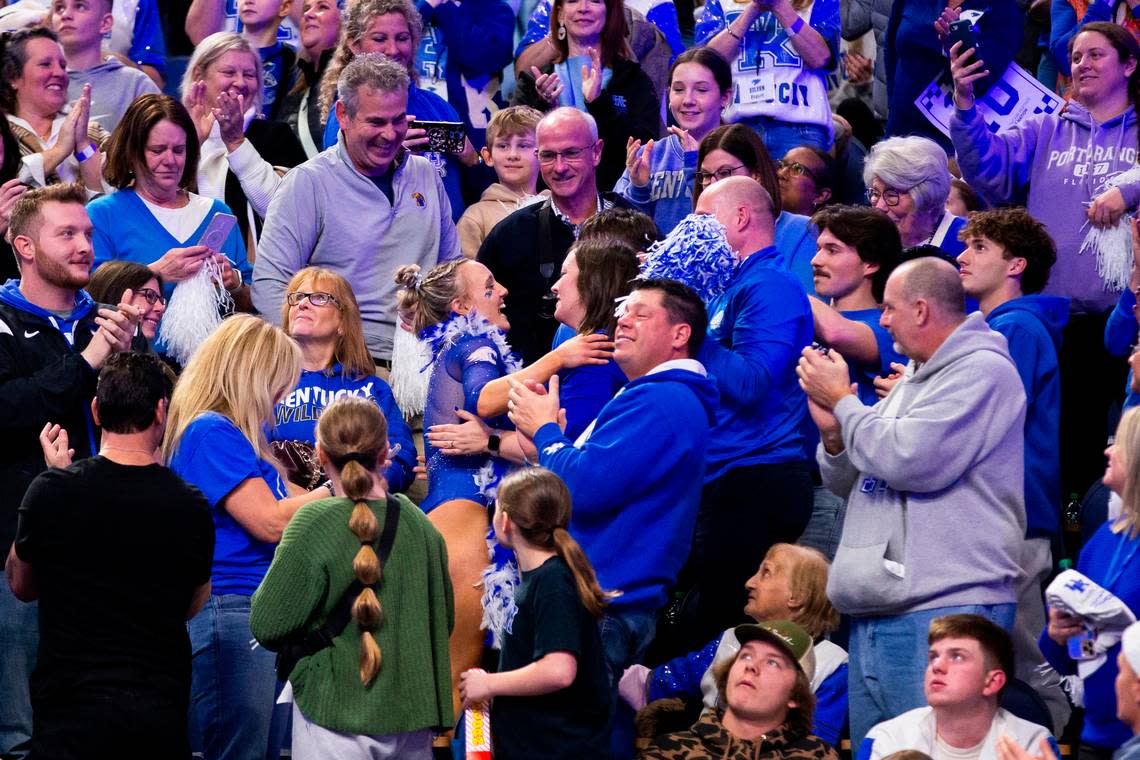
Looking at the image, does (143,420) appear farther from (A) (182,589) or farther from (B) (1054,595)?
(B) (1054,595)

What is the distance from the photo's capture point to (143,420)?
15.7 feet

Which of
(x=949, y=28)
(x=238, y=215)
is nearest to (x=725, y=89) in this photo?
(x=949, y=28)

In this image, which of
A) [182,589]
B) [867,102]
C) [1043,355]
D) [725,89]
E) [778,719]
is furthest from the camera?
[867,102]

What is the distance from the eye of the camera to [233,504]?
540 centimetres

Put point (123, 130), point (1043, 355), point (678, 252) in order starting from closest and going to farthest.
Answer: point (678, 252) < point (1043, 355) < point (123, 130)

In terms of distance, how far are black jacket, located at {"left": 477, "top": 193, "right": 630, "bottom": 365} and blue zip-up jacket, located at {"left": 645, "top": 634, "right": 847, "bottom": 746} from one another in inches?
71.5

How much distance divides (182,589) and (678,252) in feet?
6.84

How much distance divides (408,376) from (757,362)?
154 cm

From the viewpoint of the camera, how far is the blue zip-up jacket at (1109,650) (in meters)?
4.85

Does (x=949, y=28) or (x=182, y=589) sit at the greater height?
(x=949, y=28)

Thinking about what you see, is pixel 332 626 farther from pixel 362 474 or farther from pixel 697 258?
pixel 697 258

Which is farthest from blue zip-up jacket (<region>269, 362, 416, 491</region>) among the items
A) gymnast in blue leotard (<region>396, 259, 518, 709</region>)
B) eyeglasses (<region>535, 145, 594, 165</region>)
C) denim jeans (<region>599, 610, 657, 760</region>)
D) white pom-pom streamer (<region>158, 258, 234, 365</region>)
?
eyeglasses (<region>535, 145, 594, 165</region>)

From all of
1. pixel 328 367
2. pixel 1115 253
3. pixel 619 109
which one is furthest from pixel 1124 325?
pixel 328 367

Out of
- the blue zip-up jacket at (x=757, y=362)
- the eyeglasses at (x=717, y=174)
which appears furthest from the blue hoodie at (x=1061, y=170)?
the blue zip-up jacket at (x=757, y=362)
